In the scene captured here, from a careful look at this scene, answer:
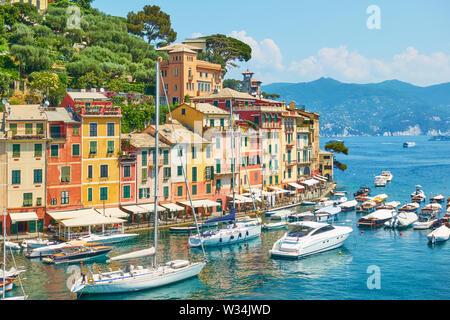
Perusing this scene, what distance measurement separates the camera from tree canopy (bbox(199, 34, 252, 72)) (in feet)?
397

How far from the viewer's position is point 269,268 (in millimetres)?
45125

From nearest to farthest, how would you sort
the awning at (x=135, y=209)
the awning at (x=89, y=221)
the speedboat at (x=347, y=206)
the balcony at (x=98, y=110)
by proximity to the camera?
the awning at (x=89, y=221), the balcony at (x=98, y=110), the awning at (x=135, y=209), the speedboat at (x=347, y=206)

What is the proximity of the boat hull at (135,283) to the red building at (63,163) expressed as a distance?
20988 millimetres

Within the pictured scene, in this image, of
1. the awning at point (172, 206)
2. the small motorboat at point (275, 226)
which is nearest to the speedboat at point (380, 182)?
the small motorboat at point (275, 226)

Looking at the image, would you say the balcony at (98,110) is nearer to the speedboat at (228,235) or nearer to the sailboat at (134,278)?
the speedboat at (228,235)

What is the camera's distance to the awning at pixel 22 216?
51062 mm

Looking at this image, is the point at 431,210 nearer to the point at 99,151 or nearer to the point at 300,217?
the point at 300,217

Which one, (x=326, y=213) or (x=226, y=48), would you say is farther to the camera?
(x=226, y=48)

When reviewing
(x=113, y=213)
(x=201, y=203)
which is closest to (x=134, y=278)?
(x=113, y=213)

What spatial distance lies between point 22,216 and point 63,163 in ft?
23.8

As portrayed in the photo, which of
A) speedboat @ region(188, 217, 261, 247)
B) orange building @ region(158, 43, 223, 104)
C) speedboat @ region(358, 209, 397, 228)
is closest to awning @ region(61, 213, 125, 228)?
speedboat @ region(188, 217, 261, 247)

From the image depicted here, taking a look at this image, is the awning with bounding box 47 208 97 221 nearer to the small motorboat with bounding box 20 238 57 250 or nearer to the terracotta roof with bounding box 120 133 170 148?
the small motorboat with bounding box 20 238 57 250

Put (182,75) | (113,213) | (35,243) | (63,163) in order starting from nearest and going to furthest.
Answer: (35,243) < (63,163) < (113,213) < (182,75)

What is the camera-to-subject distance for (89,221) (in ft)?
171
